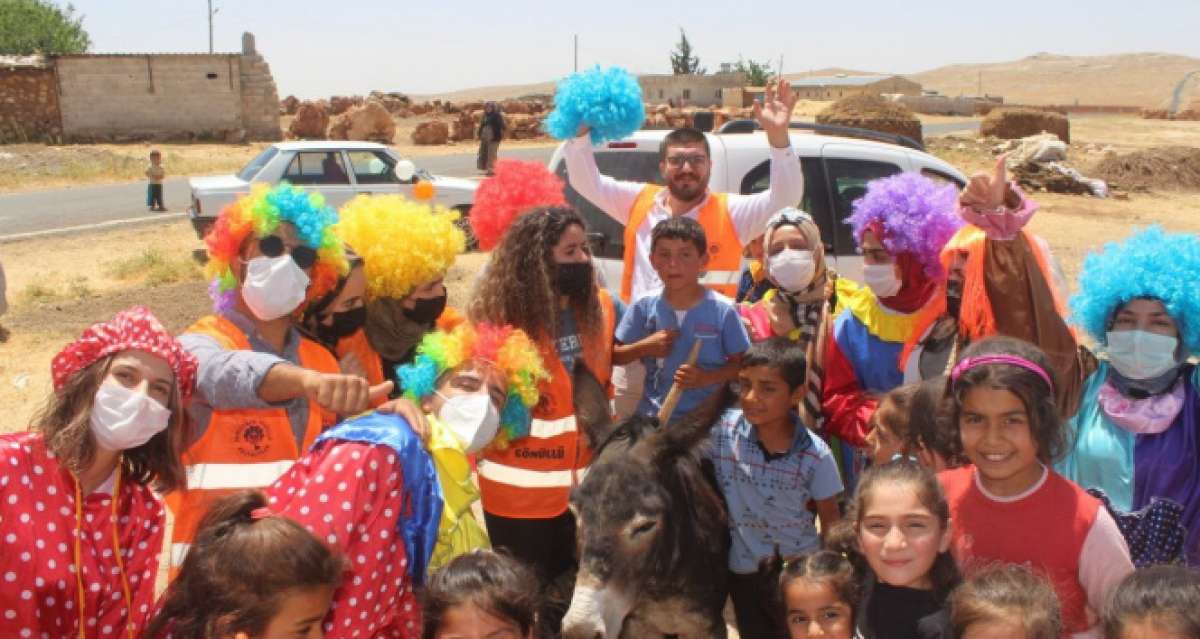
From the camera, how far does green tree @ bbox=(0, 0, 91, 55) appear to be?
218ft

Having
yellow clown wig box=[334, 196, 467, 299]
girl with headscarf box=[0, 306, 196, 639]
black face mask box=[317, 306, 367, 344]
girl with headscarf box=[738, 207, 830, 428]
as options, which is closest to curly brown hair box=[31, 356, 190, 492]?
girl with headscarf box=[0, 306, 196, 639]

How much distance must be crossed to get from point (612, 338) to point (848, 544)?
1.35 meters

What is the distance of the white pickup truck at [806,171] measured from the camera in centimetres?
754

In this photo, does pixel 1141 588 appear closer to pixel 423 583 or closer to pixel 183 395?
pixel 423 583

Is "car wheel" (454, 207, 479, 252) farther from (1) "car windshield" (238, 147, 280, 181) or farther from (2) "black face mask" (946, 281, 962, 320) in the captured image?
(2) "black face mask" (946, 281, 962, 320)

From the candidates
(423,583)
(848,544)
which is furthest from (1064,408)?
Answer: (423,583)

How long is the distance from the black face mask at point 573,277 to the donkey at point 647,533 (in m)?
0.42

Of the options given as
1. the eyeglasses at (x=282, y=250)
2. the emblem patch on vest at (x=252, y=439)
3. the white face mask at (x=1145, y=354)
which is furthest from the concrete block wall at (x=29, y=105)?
the white face mask at (x=1145, y=354)

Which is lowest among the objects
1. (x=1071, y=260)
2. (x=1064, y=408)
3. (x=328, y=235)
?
(x=1071, y=260)

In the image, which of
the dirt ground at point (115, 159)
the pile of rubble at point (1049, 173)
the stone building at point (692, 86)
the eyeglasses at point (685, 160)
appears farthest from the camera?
the stone building at point (692, 86)

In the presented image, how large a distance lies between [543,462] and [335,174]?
13.3 meters

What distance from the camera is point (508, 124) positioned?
39188 millimetres

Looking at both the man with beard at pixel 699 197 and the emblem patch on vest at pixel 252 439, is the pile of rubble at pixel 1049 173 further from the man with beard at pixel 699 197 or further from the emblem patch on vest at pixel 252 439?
the emblem patch on vest at pixel 252 439

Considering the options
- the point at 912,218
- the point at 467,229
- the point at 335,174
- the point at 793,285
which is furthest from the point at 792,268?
the point at 335,174
